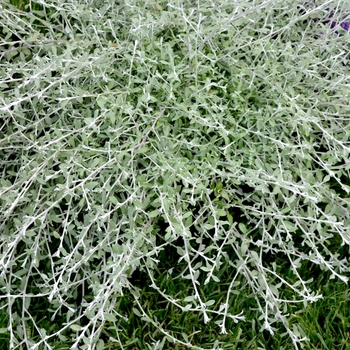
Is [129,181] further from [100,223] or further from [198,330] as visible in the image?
[198,330]

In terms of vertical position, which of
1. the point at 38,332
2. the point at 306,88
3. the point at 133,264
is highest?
the point at 306,88

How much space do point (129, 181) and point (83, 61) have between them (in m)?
0.41

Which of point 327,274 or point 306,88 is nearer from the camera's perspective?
point 327,274

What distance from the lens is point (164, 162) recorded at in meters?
1.66

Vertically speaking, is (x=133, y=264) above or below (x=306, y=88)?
below

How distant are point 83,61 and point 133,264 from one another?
67cm

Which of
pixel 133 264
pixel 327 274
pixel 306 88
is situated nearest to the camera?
pixel 133 264

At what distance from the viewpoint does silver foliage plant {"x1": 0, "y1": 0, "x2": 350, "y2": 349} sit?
1656 millimetres

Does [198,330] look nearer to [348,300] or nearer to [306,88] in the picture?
[348,300]

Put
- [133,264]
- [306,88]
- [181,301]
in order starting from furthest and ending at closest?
[306,88]
[181,301]
[133,264]

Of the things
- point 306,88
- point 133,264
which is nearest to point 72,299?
point 133,264

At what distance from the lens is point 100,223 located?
1.63 meters

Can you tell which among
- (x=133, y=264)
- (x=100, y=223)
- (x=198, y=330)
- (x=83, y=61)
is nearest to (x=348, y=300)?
(x=198, y=330)

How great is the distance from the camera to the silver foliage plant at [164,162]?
5.43ft
